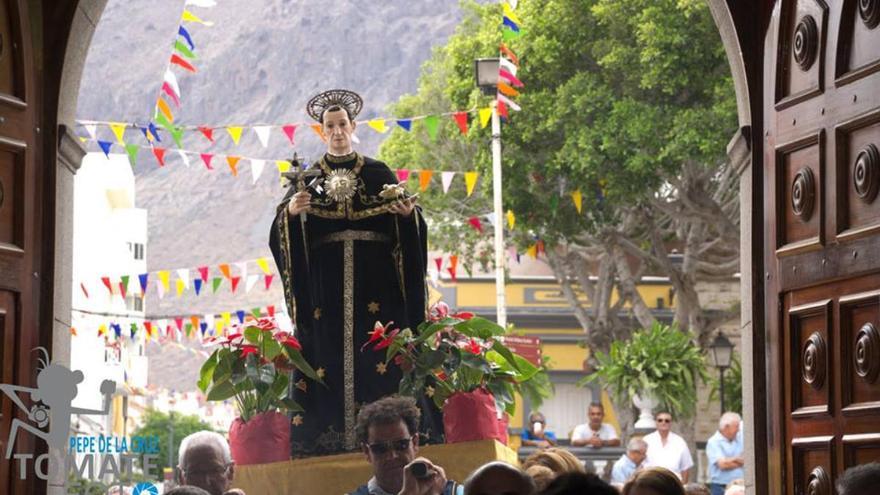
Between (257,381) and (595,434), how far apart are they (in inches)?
363

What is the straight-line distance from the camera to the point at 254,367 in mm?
9734

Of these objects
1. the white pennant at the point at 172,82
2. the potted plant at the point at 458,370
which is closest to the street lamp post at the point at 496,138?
the white pennant at the point at 172,82

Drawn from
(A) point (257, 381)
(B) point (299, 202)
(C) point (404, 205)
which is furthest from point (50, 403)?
(C) point (404, 205)

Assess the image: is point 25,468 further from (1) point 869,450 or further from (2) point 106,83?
(2) point 106,83

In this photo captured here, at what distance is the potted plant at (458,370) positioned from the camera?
969 centimetres

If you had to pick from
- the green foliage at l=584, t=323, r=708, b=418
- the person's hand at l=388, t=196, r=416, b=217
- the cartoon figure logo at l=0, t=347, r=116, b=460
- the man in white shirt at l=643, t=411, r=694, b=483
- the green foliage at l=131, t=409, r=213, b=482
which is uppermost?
the person's hand at l=388, t=196, r=416, b=217

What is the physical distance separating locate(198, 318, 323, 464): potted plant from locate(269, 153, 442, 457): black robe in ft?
0.67

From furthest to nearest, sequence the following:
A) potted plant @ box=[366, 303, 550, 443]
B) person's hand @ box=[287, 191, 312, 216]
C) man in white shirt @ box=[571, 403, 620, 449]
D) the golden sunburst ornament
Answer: man in white shirt @ box=[571, 403, 620, 449] < the golden sunburst ornament < person's hand @ box=[287, 191, 312, 216] < potted plant @ box=[366, 303, 550, 443]

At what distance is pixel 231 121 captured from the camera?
135 meters

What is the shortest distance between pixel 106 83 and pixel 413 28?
23040mm

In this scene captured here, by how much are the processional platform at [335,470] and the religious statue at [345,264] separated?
406 mm

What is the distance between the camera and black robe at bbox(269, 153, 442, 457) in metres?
10.1

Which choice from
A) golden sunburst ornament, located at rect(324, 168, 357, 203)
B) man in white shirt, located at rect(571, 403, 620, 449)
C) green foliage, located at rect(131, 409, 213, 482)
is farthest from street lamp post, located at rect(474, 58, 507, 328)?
green foliage, located at rect(131, 409, 213, 482)

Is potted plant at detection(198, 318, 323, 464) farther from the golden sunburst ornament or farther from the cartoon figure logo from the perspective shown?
the cartoon figure logo
